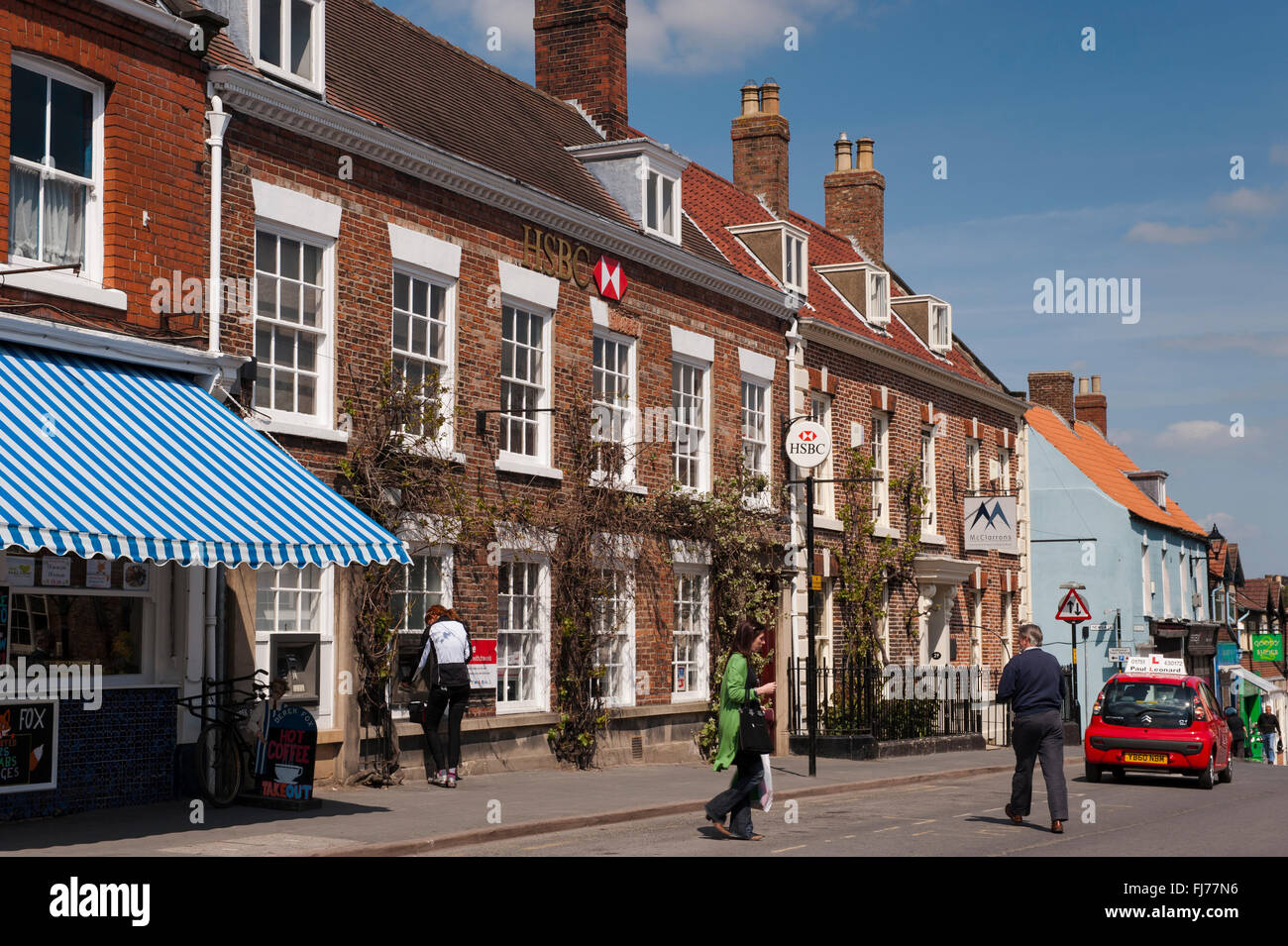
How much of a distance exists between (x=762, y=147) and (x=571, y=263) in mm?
11338

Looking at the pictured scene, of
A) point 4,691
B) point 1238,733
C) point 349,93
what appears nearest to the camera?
point 4,691

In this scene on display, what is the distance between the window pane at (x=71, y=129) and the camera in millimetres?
12906

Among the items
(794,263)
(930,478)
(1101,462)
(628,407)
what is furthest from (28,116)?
(1101,462)

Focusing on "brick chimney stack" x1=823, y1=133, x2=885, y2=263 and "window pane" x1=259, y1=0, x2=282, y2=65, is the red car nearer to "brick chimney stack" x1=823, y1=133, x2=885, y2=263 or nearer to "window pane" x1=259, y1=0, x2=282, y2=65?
"window pane" x1=259, y1=0, x2=282, y2=65

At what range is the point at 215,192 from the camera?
559 inches

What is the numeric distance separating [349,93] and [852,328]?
13.0 meters

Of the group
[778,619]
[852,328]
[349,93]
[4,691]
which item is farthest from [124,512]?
[852,328]

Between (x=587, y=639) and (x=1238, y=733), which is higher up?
(x=587, y=639)

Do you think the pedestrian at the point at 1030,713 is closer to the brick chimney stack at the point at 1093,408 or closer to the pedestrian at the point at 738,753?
the pedestrian at the point at 738,753

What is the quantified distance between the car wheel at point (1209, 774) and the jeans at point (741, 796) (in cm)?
1003

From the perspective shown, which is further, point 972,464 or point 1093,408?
point 1093,408

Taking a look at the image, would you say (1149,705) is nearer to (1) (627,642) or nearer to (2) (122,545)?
(1) (627,642)

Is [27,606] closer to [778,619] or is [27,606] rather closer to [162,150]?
[162,150]
